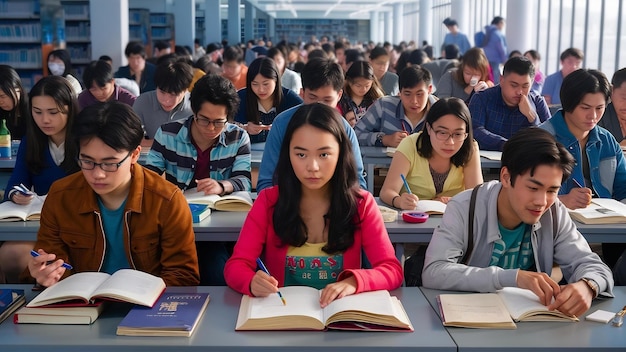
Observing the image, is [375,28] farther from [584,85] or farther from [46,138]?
[46,138]

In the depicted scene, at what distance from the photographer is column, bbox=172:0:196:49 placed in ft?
46.7

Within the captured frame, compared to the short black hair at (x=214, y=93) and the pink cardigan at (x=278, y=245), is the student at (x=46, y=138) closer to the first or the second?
the short black hair at (x=214, y=93)

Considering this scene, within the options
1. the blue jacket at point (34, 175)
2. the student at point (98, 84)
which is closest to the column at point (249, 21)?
the student at point (98, 84)

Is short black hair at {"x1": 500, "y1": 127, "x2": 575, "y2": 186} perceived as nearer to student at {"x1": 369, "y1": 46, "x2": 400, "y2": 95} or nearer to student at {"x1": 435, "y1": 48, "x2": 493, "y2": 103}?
student at {"x1": 435, "y1": 48, "x2": 493, "y2": 103}

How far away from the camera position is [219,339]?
1.61 meters

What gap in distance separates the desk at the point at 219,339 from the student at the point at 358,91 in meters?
3.21

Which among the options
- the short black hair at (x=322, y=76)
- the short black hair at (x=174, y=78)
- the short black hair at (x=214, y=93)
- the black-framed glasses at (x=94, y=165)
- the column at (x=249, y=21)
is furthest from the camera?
the column at (x=249, y=21)

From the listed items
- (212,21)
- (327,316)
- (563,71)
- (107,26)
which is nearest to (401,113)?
(327,316)

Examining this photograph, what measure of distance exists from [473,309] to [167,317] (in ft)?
2.47

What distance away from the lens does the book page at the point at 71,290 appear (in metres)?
1.72

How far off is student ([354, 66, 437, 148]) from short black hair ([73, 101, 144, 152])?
2.27 meters

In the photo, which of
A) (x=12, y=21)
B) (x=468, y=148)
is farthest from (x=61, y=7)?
(x=468, y=148)

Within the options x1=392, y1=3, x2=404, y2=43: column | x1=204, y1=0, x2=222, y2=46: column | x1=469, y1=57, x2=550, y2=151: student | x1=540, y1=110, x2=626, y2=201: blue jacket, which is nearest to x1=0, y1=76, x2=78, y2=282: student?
x1=540, y1=110, x2=626, y2=201: blue jacket

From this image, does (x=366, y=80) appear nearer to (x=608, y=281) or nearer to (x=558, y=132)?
(x=558, y=132)
